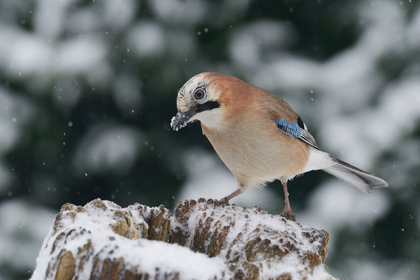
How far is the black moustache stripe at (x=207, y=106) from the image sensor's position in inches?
81.9

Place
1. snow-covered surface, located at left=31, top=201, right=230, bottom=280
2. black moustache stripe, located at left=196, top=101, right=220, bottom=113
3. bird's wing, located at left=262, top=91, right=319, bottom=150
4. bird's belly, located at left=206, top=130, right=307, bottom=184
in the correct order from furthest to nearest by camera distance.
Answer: bird's wing, located at left=262, top=91, right=319, bottom=150 < bird's belly, located at left=206, top=130, right=307, bottom=184 < black moustache stripe, located at left=196, top=101, right=220, bottom=113 < snow-covered surface, located at left=31, top=201, right=230, bottom=280

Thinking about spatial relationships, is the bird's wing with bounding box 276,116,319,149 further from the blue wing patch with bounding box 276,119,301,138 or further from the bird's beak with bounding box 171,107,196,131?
the bird's beak with bounding box 171,107,196,131

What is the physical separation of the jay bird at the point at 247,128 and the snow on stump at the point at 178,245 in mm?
636

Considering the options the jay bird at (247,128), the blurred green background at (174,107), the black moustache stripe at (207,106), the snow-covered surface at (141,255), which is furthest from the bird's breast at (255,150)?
the snow-covered surface at (141,255)

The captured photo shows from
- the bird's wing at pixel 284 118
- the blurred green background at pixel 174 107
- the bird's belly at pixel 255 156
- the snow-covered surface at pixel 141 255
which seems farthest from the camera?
the blurred green background at pixel 174 107

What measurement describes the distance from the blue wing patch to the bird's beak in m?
0.61

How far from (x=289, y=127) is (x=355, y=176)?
0.47 m

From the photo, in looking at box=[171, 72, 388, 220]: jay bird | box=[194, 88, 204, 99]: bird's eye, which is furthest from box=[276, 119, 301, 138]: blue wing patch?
box=[194, 88, 204, 99]: bird's eye

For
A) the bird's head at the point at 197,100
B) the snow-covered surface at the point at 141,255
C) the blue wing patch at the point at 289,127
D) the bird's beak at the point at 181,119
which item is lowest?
the snow-covered surface at the point at 141,255

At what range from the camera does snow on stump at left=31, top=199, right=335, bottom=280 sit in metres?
0.95

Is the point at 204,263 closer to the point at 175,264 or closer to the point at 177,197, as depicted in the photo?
the point at 175,264

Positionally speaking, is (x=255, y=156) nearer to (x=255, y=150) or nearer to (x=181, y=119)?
(x=255, y=150)

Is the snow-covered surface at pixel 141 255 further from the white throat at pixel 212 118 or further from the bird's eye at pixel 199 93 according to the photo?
the white throat at pixel 212 118

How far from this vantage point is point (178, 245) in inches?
40.9
